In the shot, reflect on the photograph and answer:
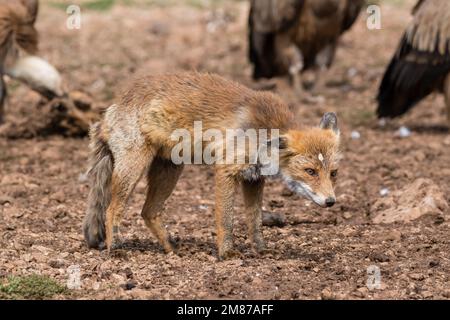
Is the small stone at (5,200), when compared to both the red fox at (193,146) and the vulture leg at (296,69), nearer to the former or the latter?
the red fox at (193,146)

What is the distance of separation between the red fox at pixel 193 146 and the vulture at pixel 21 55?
438cm

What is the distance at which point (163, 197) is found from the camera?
768cm

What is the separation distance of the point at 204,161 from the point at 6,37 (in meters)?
5.35

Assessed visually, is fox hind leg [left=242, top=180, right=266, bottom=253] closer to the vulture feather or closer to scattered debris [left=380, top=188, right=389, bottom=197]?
scattered debris [left=380, top=188, right=389, bottom=197]

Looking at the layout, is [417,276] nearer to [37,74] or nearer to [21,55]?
[37,74]

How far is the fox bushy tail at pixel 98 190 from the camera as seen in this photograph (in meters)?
7.58

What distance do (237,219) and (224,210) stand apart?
1.67m

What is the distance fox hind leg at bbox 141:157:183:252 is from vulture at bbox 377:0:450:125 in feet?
18.4

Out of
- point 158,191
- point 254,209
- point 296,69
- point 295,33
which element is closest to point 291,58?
point 296,69

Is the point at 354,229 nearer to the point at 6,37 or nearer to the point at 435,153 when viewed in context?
the point at 435,153

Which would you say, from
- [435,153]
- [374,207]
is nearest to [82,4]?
[435,153]

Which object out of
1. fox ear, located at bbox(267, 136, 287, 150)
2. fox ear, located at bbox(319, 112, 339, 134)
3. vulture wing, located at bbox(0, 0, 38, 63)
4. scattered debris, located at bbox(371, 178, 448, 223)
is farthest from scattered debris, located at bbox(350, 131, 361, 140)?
fox ear, located at bbox(267, 136, 287, 150)

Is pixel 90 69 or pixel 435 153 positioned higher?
pixel 90 69

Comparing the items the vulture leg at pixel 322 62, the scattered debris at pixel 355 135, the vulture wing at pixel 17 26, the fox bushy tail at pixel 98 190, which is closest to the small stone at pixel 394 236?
the fox bushy tail at pixel 98 190
